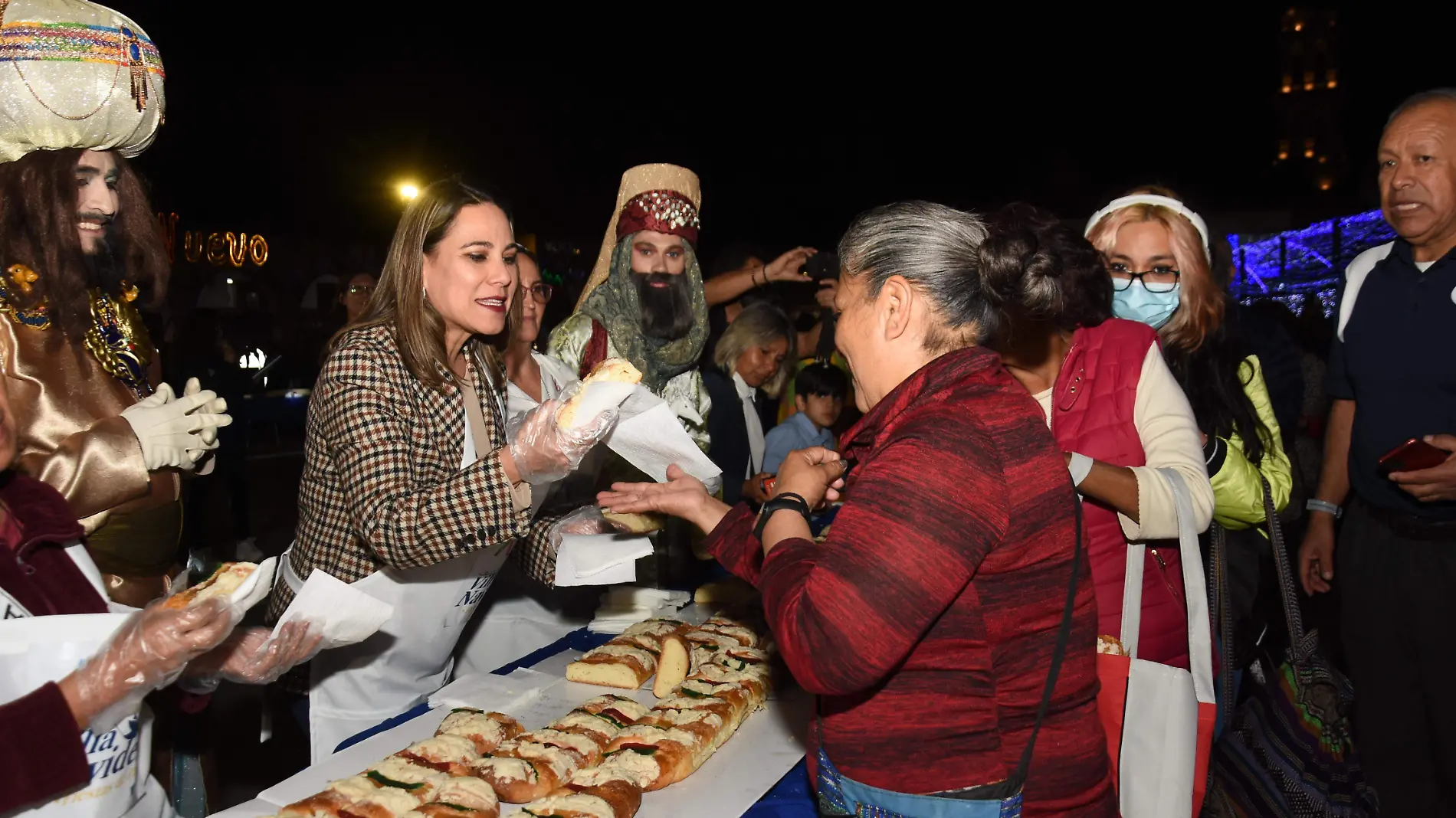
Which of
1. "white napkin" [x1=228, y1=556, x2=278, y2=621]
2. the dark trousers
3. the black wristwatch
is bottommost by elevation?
the dark trousers

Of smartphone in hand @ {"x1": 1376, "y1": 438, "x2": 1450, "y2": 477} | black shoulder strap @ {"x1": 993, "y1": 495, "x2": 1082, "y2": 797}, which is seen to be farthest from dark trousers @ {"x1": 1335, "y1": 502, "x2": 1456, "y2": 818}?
black shoulder strap @ {"x1": 993, "y1": 495, "x2": 1082, "y2": 797}

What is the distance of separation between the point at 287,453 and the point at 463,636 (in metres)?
13.5

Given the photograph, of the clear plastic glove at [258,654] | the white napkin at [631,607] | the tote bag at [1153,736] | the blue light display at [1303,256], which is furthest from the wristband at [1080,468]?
the blue light display at [1303,256]

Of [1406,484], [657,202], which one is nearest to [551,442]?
[657,202]

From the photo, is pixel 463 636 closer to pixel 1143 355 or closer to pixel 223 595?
pixel 223 595

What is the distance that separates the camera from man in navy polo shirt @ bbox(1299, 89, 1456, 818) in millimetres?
3299

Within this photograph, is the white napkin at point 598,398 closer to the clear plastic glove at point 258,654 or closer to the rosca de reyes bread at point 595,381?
the rosca de reyes bread at point 595,381

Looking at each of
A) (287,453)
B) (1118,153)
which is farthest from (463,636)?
(1118,153)

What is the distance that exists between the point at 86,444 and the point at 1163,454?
2807 mm

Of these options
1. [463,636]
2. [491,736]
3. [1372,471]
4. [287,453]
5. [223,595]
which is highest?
[223,595]

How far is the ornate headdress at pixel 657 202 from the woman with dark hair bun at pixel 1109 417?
1.84 metres

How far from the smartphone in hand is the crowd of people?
2cm

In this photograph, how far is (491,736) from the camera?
2.22 meters

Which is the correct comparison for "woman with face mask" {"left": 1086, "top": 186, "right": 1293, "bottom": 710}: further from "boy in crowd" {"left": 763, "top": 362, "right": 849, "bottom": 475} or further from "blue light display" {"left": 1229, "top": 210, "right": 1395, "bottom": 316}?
"blue light display" {"left": 1229, "top": 210, "right": 1395, "bottom": 316}
